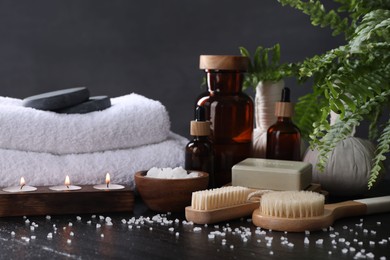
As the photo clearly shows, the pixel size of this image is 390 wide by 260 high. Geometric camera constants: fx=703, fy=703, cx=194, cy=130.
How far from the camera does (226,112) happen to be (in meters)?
1.34

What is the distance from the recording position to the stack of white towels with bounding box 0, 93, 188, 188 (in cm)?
124

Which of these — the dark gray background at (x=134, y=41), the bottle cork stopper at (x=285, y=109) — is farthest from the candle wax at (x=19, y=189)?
the dark gray background at (x=134, y=41)

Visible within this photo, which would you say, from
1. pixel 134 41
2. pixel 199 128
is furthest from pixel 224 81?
pixel 134 41

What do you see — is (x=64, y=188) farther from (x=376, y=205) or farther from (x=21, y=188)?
(x=376, y=205)

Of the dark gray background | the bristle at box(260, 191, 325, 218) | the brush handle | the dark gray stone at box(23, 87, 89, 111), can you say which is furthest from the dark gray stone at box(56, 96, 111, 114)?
the dark gray background

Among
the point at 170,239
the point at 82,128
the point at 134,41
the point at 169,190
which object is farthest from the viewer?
the point at 134,41

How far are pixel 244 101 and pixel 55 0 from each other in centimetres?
103

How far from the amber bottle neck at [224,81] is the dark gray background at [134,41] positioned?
0.80m

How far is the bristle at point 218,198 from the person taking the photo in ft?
3.62

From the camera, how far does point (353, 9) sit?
1.45m

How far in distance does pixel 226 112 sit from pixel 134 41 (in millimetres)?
955

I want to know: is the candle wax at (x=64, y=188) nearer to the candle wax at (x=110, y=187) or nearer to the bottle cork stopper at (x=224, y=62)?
the candle wax at (x=110, y=187)

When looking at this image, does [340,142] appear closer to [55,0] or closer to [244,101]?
[244,101]

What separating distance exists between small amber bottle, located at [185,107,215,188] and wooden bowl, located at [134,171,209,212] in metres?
0.08
